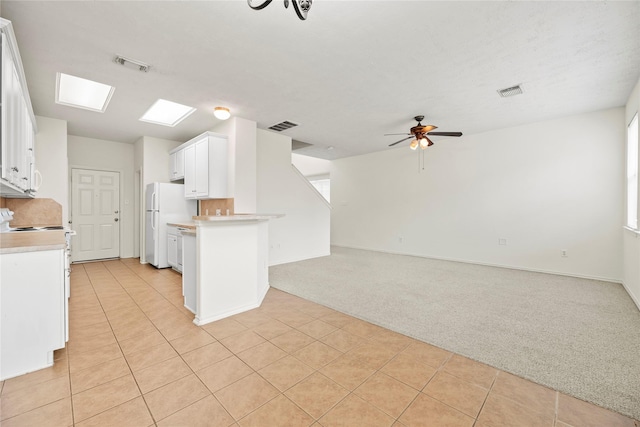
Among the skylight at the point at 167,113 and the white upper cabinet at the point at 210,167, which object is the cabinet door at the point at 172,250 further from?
the skylight at the point at 167,113

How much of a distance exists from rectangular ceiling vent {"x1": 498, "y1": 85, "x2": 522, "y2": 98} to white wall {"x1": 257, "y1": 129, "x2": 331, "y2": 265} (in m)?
3.86

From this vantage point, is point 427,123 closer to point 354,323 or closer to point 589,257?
point 589,257

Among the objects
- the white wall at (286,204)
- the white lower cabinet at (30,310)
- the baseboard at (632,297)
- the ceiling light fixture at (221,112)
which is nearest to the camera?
the white lower cabinet at (30,310)

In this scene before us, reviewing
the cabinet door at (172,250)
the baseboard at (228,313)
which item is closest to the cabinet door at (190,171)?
the cabinet door at (172,250)

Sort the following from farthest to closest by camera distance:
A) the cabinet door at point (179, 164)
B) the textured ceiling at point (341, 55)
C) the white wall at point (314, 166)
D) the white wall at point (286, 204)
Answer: the white wall at point (314, 166), the white wall at point (286, 204), the cabinet door at point (179, 164), the textured ceiling at point (341, 55)

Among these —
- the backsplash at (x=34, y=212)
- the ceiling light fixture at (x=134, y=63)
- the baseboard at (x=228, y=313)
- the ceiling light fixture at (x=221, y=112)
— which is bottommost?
the baseboard at (x=228, y=313)

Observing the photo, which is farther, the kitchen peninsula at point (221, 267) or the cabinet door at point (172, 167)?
the cabinet door at point (172, 167)

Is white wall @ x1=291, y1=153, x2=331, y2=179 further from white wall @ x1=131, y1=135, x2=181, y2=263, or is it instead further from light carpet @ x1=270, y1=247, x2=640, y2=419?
light carpet @ x1=270, y1=247, x2=640, y2=419

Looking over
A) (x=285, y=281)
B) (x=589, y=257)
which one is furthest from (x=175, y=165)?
(x=589, y=257)

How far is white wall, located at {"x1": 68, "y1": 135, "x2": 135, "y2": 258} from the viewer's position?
5.59m

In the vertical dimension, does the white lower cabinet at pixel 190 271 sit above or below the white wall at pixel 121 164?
below

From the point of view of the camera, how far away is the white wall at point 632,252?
3.23m

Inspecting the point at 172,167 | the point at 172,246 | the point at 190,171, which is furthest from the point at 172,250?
the point at 172,167

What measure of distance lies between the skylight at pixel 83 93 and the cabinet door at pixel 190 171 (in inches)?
52.7
